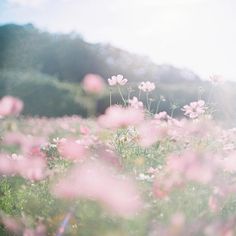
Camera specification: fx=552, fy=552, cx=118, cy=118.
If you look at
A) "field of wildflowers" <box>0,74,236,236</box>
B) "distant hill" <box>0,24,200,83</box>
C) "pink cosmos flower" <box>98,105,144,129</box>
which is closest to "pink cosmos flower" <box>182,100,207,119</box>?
"field of wildflowers" <box>0,74,236,236</box>

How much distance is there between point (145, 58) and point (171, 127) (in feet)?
31.9

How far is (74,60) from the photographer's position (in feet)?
46.3

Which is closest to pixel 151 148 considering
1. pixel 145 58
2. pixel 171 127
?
pixel 171 127

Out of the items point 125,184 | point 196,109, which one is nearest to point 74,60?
point 196,109

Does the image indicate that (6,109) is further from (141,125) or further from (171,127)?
(171,127)

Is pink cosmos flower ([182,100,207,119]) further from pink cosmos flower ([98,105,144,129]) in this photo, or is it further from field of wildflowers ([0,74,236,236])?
pink cosmos flower ([98,105,144,129])

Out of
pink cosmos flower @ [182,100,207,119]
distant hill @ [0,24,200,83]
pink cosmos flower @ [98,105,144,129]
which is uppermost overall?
pink cosmos flower @ [98,105,144,129]

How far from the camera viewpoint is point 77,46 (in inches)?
582

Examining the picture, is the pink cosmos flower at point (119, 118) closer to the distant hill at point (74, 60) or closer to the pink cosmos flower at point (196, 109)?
the pink cosmos flower at point (196, 109)

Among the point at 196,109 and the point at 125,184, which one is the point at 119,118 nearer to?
the point at 125,184

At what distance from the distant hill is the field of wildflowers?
29.8 feet

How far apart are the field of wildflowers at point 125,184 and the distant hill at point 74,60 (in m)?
9.07

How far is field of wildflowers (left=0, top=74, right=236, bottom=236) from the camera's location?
7.09 ft

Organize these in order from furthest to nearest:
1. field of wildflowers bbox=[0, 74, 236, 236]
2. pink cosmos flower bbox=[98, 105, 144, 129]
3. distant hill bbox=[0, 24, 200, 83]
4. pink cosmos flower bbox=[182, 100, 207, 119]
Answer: distant hill bbox=[0, 24, 200, 83], pink cosmos flower bbox=[182, 100, 207, 119], pink cosmos flower bbox=[98, 105, 144, 129], field of wildflowers bbox=[0, 74, 236, 236]
